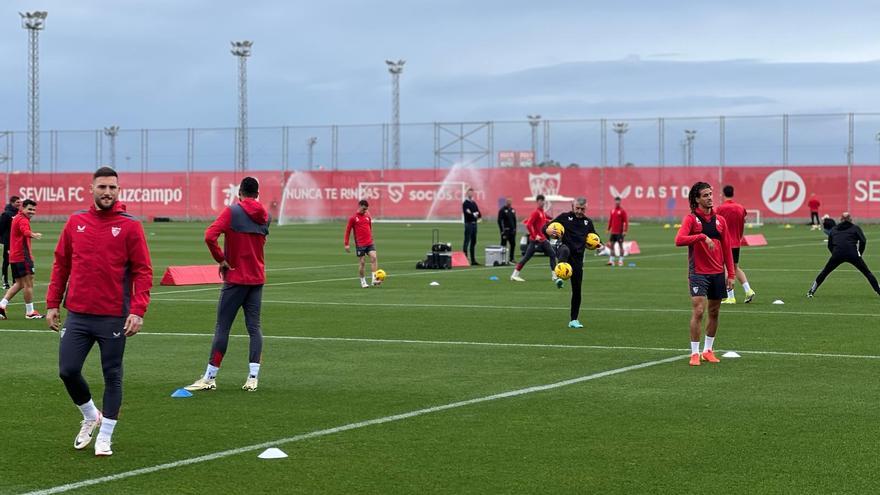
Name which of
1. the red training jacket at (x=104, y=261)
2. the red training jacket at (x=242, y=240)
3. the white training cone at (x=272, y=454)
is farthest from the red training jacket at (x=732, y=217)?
the red training jacket at (x=104, y=261)

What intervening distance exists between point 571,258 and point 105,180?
10.8 m

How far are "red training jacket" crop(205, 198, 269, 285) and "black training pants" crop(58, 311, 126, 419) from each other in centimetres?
326

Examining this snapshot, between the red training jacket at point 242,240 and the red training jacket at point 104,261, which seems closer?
the red training jacket at point 104,261

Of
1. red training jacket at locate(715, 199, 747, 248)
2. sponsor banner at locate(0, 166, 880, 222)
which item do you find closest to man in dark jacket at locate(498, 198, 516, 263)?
red training jacket at locate(715, 199, 747, 248)

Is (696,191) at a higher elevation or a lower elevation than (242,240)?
higher

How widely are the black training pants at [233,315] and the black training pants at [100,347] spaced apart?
3185 mm

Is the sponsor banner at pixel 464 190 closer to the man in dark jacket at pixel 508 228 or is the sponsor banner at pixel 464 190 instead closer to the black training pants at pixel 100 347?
the man in dark jacket at pixel 508 228

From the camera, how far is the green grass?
29.2 ft

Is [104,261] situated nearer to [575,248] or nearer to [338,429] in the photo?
[338,429]

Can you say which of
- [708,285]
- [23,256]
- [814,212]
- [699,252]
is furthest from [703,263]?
[814,212]

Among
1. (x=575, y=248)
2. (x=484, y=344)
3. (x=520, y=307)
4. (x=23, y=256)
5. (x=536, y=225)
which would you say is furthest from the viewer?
(x=536, y=225)

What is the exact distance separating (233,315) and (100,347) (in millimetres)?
3448

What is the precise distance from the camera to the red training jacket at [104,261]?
9.48m

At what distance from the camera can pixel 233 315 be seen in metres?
12.9
